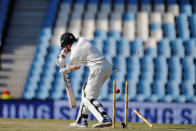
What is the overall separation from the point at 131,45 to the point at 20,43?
3.50m

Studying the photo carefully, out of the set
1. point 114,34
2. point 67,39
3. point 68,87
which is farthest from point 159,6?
point 67,39

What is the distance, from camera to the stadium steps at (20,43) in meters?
13.9

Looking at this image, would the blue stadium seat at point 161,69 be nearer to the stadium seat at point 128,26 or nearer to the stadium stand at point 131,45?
the stadium stand at point 131,45

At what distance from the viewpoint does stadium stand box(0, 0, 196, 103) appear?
12.8 meters

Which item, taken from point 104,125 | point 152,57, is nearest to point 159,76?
point 152,57

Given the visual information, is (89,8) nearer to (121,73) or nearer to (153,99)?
(121,73)

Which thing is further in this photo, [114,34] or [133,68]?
[114,34]

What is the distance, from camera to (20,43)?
49.2 feet

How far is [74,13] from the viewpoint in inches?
597

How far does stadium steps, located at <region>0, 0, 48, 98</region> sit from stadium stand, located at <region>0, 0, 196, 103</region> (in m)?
0.46

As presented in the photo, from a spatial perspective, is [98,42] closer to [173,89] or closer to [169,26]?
[169,26]

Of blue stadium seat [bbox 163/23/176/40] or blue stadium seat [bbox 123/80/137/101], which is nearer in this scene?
blue stadium seat [bbox 123/80/137/101]

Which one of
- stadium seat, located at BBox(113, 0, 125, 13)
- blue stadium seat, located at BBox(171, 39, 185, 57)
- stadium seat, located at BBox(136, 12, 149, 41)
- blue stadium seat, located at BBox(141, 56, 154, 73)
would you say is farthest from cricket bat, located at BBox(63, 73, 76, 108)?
stadium seat, located at BBox(113, 0, 125, 13)

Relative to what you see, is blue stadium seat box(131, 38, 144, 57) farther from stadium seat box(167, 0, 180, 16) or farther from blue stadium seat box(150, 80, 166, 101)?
stadium seat box(167, 0, 180, 16)
